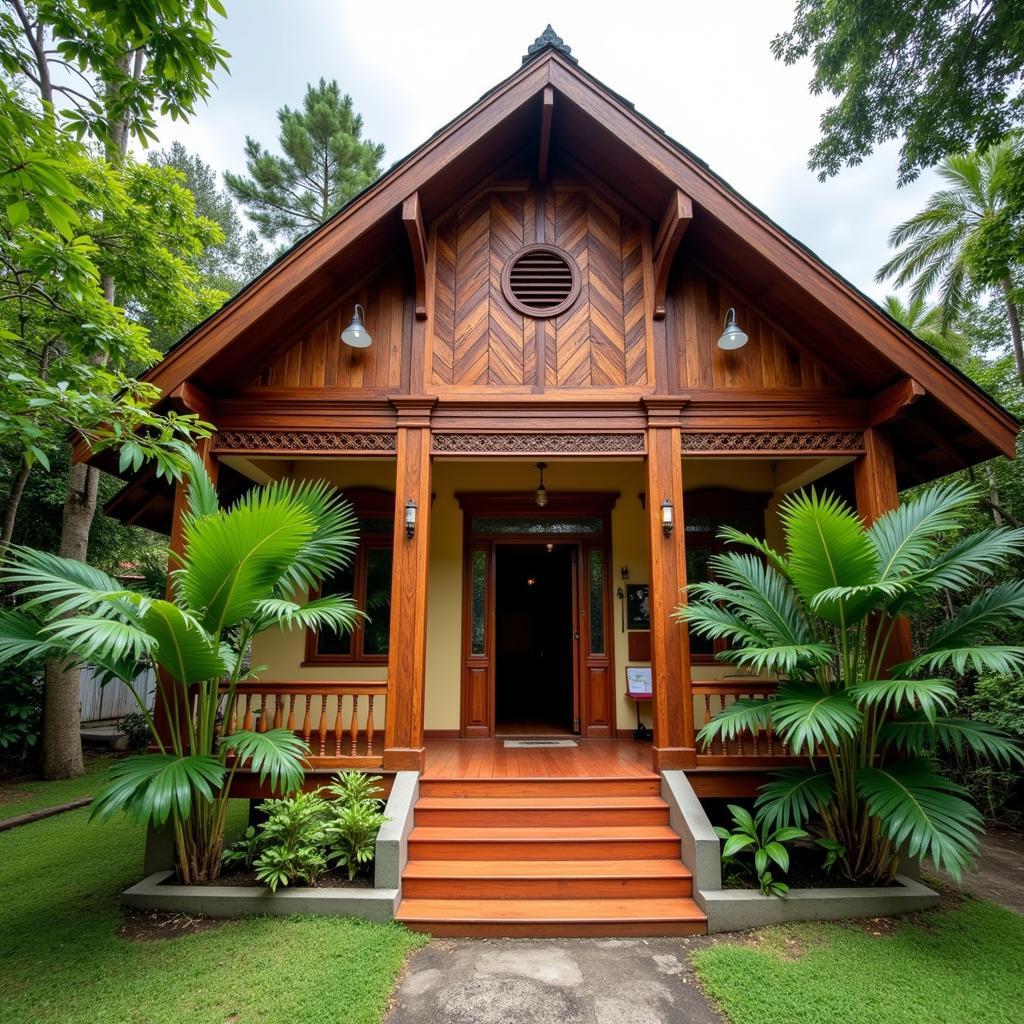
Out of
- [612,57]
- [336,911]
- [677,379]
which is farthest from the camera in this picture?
[612,57]

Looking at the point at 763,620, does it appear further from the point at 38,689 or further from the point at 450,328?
the point at 38,689

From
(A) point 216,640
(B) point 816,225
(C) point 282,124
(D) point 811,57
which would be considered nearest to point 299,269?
(A) point 216,640

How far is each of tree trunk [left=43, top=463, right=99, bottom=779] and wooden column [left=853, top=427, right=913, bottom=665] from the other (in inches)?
336

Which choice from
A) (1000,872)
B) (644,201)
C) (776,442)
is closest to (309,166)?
(644,201)

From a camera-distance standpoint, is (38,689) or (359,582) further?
(38,689)

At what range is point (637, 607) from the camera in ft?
21.8

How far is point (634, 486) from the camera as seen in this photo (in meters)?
6.84

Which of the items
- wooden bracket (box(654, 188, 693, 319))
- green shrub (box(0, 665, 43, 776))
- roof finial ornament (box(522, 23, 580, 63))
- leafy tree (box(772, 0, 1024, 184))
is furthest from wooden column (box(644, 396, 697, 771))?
green shrub (box(0, 665, 43, 776))

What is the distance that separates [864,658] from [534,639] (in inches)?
337

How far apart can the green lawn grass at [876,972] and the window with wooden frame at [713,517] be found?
380cm

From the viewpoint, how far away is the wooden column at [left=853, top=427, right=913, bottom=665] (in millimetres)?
4711

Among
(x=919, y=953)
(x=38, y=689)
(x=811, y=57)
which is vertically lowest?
(x=919, y=953)

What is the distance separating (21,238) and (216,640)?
2.95 m

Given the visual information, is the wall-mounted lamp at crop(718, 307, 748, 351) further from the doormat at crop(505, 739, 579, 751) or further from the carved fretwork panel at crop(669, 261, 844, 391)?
the doormat at crop(505, 739, 579, 751)
